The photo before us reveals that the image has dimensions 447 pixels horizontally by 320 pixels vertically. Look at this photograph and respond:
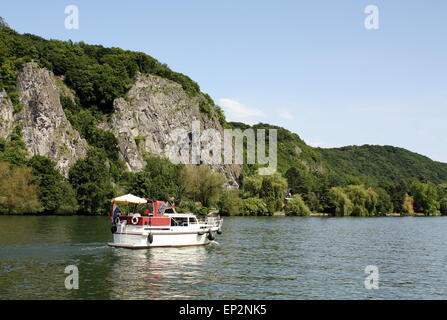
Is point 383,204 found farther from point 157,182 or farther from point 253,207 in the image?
point 157,182

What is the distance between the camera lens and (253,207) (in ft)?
424

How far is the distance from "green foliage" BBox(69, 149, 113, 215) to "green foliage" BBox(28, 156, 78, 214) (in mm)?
2964

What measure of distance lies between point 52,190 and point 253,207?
172ft

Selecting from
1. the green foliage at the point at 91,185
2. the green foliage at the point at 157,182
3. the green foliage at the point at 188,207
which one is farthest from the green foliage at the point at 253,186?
the green foliage at the point at 91,185

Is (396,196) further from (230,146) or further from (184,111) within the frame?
(184,111)

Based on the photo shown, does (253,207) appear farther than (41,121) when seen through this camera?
No

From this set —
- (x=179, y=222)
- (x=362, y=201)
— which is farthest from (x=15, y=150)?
(x=362, y=201)

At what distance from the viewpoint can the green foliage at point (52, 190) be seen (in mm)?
103250

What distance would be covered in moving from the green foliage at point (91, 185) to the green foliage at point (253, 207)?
37153mm

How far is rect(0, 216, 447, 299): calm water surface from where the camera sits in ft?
90.8

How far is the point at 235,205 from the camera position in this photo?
12612cm
